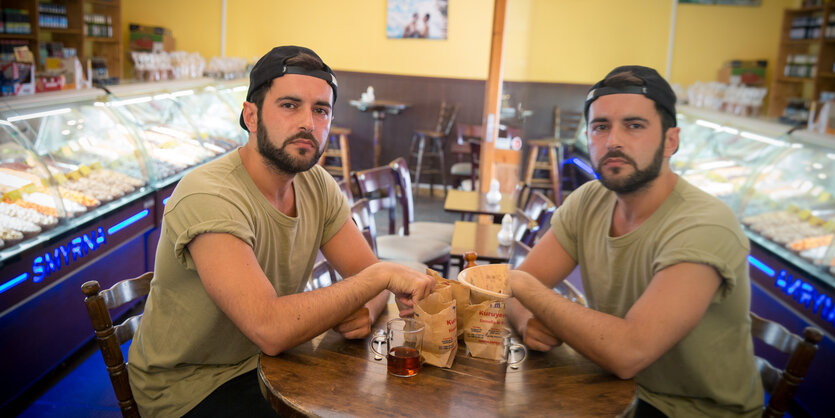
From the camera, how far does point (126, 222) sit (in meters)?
3.58

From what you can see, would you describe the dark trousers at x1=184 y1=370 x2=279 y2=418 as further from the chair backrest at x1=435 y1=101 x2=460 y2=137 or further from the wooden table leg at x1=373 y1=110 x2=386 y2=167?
the chair backrest at x1=435 y1=101 x2=460 y2=137

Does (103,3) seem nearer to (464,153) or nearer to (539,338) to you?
(464,153)

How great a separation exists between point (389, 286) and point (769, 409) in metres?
1.05

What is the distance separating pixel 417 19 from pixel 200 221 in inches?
302

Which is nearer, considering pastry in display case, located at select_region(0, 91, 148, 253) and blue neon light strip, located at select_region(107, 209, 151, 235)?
pastry in display case, located at select_region(0, 91, 148, 253)

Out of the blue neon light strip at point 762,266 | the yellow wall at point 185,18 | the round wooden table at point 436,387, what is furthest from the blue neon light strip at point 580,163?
the round wooden table at point 436,387

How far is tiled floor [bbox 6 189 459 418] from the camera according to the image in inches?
109

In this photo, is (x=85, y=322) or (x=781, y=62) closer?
(x=85, y=322)

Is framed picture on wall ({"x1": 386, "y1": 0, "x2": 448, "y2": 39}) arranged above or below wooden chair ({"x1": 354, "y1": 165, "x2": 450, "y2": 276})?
above

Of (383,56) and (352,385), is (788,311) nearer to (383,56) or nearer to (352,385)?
(352,385)

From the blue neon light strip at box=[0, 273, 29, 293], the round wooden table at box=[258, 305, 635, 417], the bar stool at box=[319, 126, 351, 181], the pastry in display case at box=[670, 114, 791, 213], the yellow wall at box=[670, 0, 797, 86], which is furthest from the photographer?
the bar stool at box=[319, 126, 351, 181]

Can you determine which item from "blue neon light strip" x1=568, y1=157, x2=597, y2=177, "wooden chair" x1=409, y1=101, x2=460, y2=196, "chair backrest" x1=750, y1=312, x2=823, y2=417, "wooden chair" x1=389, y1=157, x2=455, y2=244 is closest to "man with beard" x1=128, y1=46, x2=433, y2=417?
"chair backrest" x1=750, y1=312, x2=823, y2=417

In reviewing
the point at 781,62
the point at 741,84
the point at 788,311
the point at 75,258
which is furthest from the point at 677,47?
the point at 75,258

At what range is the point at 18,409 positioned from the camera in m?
2.75
